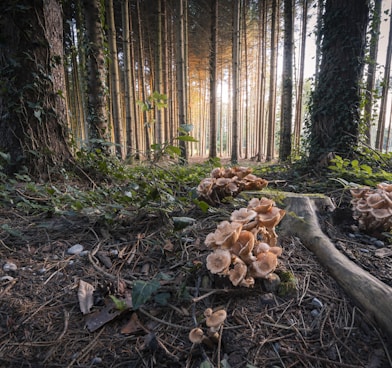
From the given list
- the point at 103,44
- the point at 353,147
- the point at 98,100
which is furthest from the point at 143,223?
the point at 103,44

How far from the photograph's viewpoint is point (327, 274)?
51.8 inches

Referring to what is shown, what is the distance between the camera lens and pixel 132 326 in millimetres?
1018

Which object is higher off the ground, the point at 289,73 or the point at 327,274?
the point at 289,73

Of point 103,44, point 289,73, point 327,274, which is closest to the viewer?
point 327,274

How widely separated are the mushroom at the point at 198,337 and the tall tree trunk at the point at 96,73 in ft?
13.8

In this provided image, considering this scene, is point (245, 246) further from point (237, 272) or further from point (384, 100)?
point (384, 100)

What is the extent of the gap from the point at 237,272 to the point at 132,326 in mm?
508

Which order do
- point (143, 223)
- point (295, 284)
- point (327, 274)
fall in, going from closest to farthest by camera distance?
point (295, 284), point (327, 274), point (143, 223)

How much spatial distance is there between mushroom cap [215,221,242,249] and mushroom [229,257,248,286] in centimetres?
8

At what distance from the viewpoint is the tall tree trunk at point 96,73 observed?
15.1ft

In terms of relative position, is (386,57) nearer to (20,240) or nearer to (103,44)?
(103,44)

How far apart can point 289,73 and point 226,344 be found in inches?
313

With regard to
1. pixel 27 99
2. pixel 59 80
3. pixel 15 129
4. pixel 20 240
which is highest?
pixel 59 80

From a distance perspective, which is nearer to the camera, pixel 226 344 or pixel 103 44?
pixel 226 344
